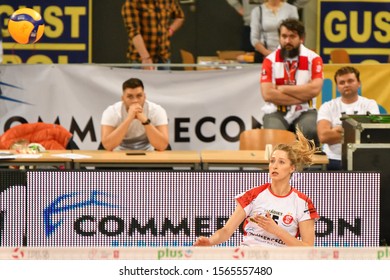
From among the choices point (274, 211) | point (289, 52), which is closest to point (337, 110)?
point (289, 52)

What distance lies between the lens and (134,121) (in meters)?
11.6

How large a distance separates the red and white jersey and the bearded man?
456 centimetres

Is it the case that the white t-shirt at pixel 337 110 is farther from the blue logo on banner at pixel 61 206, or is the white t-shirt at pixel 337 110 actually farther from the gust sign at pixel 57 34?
the gust sign at pixel 57 34

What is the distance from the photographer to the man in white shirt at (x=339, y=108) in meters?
11.5

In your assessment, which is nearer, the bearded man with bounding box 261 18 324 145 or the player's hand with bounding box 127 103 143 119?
the player's hand with bounding box 127 103 143 119

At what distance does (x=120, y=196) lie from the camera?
868 centimetres

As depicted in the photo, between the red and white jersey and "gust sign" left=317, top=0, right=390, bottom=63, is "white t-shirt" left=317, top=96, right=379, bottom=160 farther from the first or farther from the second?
"gust sign" left=317, top=0, right=390, bottom=63

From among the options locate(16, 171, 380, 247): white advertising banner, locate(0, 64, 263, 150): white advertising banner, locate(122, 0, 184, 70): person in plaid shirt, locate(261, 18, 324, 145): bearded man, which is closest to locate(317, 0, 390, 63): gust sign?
locate(122, 0, 184, 70): person in plaid shirt

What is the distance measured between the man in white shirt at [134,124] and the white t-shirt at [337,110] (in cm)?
187

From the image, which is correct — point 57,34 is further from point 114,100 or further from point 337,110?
Answer: point 337,110

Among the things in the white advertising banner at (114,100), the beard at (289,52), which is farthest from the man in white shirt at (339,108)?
the white advertising banner at (114,100)

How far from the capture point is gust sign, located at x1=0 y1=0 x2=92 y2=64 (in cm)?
1631

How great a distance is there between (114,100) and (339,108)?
3.19 m
